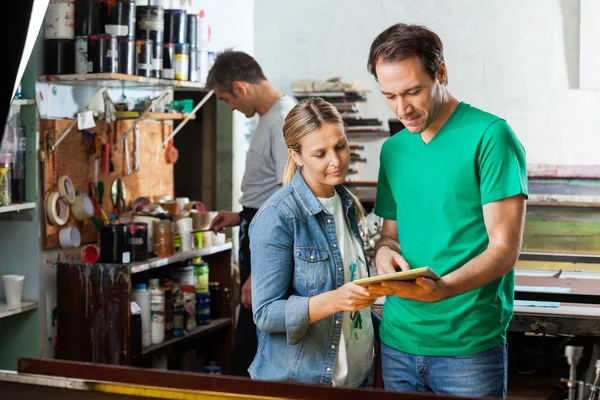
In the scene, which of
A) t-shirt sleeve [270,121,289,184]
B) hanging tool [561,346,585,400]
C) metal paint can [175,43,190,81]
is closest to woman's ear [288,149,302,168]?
hanging tool [561,346,585,400]

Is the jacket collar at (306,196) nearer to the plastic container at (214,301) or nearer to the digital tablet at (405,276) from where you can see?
the digital tablet at (405,276)

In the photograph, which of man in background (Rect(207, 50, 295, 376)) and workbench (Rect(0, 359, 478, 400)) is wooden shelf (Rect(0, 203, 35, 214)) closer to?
man in background (Rect(207, 50, 295, 376))

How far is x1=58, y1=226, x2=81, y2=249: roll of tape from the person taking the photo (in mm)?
4105

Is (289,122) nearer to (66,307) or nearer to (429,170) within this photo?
(429,170)

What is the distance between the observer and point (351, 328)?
2.37m

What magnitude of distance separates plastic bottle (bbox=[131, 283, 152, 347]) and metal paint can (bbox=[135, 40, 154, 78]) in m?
1.04

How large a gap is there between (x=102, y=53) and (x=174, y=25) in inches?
23.5

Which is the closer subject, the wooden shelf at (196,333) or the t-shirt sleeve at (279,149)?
the t-shirt sleeve at (279,149)

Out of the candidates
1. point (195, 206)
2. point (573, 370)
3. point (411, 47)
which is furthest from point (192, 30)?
point (573, 370)

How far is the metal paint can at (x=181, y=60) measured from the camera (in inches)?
177

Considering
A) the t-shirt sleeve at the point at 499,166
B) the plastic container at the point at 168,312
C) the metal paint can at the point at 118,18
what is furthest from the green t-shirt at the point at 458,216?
the plastic container at the point at 168,312

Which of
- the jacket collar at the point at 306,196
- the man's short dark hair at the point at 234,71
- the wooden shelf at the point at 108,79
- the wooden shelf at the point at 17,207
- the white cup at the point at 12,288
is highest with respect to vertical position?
the man's short dark hair at the point at 234,71

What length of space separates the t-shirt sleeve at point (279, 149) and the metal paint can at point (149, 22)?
835 millimetres

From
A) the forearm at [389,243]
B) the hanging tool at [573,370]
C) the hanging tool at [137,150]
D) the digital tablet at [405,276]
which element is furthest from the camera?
the hanging tool at [137,150]
